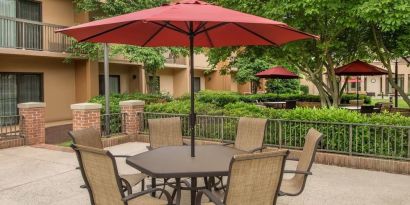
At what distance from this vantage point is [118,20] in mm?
3959

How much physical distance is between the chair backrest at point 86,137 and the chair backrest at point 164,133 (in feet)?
4.46

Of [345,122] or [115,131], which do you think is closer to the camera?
[345,122]

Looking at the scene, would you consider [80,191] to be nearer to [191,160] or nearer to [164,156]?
[164,156]

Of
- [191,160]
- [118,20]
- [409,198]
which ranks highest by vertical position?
[118,20]

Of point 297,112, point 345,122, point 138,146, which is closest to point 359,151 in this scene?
point 345,122

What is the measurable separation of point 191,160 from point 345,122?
4683 mm

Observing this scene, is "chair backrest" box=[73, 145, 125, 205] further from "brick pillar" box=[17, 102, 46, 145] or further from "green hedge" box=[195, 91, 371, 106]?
"green hedge" box=[195, 91, 371, 106]

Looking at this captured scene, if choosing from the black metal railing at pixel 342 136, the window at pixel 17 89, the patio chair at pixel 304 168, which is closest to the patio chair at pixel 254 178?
the patio chair at pixel 304 168

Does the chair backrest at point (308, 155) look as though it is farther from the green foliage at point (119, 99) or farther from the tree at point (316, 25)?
the green foliage at point (119, 99)

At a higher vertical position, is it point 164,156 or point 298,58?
point 298,58

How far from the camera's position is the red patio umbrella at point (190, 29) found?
12.9 feet

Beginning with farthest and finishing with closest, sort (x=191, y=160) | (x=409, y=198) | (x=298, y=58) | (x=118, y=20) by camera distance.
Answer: (x=298, y=58) → (x=409, y=198) → (x=191, y=160) → (x=118, y=20)

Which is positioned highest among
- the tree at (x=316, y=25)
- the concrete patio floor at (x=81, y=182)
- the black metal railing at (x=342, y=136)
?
the tree at (x=316, y=25)

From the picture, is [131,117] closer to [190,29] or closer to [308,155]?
[190,29]
